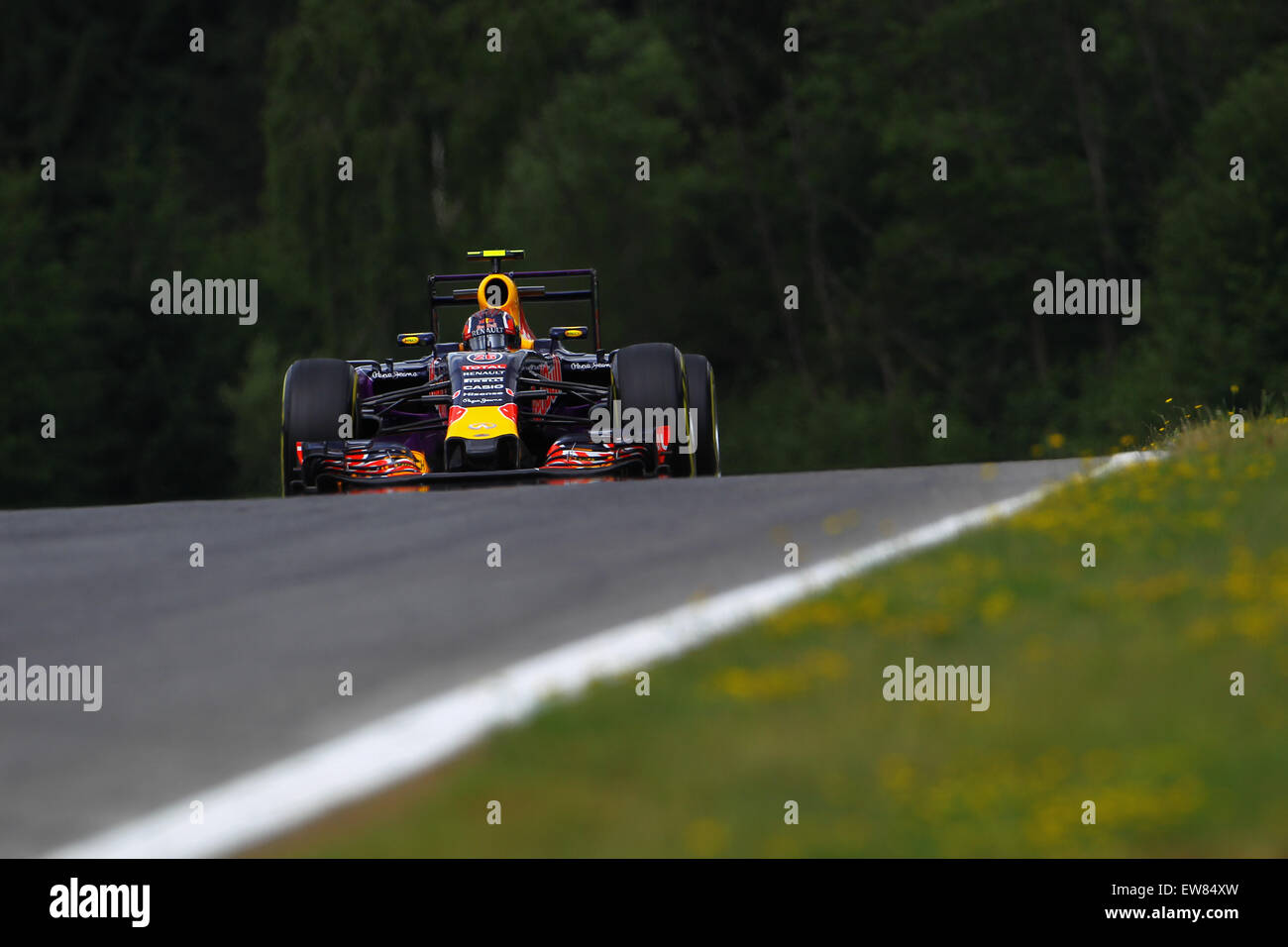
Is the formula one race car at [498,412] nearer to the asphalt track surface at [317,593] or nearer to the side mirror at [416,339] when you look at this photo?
the side mirror at [416,339]

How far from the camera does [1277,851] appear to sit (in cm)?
454

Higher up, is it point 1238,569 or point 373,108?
point 373,108

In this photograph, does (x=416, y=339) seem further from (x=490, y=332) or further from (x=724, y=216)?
(x=724, y=216)

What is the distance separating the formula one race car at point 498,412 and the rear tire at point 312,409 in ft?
0.03

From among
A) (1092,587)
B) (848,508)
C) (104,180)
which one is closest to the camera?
(1092,587)

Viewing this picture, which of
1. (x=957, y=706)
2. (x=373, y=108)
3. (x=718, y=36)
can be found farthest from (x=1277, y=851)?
(x=718, y=36)

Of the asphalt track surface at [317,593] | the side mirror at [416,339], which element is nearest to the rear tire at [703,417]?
the side mirror at [416,339]

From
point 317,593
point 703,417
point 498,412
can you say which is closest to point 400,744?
point 317,593

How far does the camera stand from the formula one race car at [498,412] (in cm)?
1500

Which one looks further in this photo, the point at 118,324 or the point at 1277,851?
the point at 118,324

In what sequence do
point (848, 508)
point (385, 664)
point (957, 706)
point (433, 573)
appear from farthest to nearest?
point (848, 508), point (433, 573), point (385, 664), point (957, 706)

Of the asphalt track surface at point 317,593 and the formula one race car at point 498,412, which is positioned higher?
the formula one race car at point 498,412

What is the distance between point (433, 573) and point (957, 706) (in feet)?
10.4

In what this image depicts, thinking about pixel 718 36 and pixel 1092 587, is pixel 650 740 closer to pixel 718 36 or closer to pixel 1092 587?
pixel 1092 587
